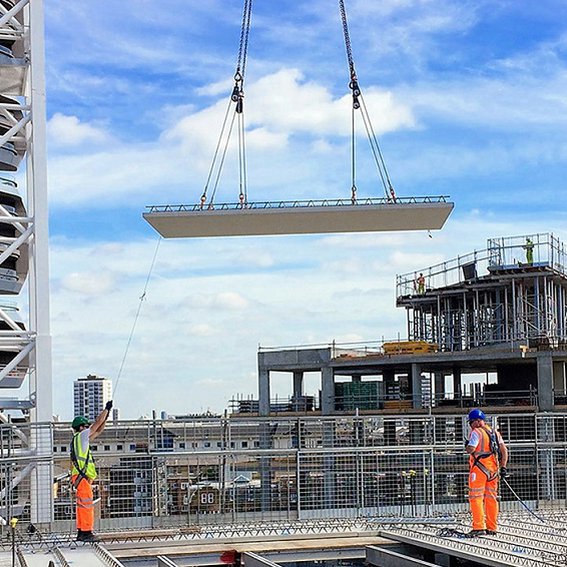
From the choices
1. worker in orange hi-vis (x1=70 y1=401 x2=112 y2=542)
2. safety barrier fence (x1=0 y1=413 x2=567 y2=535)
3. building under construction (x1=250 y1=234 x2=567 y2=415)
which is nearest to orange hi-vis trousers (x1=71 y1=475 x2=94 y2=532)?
worker in orange hi-vis (x1=70 y1=401 x2=112 y2=542)

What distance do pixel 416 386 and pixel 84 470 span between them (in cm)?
3866

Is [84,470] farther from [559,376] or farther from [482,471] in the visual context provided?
[559,376]

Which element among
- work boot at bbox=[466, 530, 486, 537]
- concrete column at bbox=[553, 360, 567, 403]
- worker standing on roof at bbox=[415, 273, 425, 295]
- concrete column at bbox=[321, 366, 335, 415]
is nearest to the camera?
work boot at bbox=[466, 530, 486, 537]

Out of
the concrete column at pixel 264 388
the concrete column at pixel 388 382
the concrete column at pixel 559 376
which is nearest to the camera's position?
the concrete column at pixel 559 376

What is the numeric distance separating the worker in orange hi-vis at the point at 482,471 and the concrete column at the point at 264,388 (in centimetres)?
4210

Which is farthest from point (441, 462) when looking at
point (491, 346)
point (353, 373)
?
point (353, 373)

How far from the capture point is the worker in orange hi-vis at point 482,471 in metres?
14.4

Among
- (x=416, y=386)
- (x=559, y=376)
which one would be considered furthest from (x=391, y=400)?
(x=559, y=376)

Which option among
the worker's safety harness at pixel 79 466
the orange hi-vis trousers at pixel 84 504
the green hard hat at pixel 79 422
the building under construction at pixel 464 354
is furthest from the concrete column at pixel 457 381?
the worker's safety harness at pixel 79 466

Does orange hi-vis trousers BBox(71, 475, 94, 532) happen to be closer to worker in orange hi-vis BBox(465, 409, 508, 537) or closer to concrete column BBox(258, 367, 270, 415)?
worker in orange hi-vis BBox(465, 409, 508, 537)

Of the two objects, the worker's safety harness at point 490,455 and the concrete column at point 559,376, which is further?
the concrete column at point 559,376

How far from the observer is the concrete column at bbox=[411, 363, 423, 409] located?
51.0 meters

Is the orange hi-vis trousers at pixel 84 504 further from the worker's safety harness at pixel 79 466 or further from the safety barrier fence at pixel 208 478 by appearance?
the safety barrier fence at pixel 208 478

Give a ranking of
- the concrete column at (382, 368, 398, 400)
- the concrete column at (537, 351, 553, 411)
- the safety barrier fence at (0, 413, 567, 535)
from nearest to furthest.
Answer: the safety barrier fence at (0, 413, 567, 535) < the concrete column at (537, 351, 553, 411) < the concrete column at (382, 368, 398, 400)
